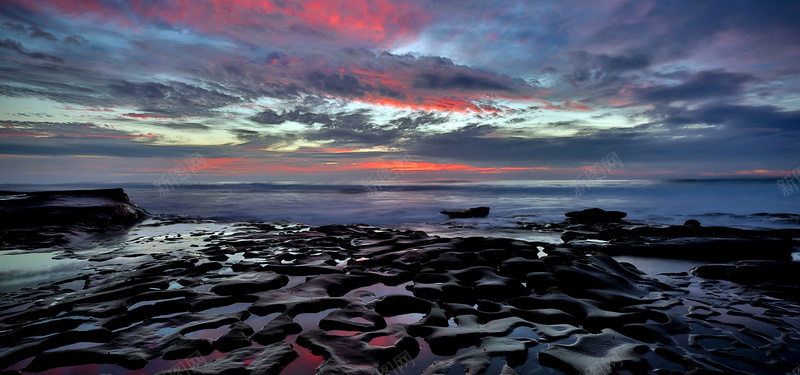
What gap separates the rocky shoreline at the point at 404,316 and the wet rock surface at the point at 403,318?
0.06 feet

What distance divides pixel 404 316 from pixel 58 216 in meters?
12.2

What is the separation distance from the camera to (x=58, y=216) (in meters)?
10.1

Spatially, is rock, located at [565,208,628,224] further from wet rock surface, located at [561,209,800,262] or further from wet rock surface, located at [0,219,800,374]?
wet rock surface, located at [0,219,800,374]

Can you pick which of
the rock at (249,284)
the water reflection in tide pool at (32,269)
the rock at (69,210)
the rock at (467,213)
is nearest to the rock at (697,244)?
the rock at (249,284)

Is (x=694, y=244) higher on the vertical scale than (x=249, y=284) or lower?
lower

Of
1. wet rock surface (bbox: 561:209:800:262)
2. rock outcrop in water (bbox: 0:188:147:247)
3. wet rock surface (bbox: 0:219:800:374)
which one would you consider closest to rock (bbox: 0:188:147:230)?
rock outcrop in water (bbox: 0:188:147:247)

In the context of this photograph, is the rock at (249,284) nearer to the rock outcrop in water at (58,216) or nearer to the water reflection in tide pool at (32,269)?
the water reflection in tide pool at (32,269)

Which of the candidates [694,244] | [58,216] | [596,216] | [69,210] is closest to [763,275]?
[694,244]

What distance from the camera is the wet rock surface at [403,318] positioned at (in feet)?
9.46

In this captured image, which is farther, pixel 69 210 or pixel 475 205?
pixel 475 205

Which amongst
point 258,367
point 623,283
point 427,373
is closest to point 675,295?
point 623,283

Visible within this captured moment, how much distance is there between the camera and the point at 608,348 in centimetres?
308

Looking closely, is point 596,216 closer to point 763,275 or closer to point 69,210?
point 763,275

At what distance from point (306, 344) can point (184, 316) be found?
1.66 metres
